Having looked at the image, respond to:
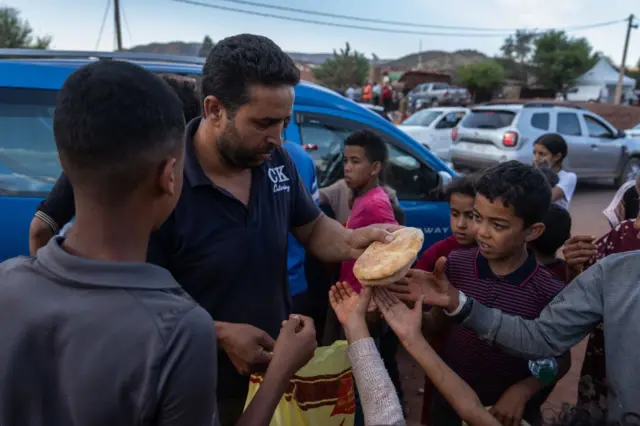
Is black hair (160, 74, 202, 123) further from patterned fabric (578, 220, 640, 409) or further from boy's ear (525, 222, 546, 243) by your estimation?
patterned fabric (578, 220, 640, 409)

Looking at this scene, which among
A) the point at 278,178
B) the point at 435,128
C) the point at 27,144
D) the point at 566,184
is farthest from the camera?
the point at 435,128

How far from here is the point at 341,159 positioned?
392 centimetres

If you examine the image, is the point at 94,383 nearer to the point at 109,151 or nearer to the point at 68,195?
the point at 109,151

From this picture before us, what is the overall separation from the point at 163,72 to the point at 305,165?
1.16 m

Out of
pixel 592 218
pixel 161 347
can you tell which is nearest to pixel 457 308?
pixel 161 347

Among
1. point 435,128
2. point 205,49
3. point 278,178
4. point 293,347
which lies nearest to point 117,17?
point 205,49

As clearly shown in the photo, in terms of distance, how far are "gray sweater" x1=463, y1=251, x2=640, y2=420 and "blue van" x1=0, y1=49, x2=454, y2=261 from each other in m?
2.09

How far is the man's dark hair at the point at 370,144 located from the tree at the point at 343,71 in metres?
35.9

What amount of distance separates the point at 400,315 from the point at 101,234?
107 cm

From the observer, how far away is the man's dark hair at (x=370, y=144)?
10.7 ft

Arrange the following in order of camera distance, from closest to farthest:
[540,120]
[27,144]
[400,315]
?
[400,315] < [27,144] < [540,120]

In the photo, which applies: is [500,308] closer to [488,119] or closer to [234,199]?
[234,199]

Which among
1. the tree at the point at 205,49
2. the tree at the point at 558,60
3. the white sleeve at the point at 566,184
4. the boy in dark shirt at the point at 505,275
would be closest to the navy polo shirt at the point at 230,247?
the tree at the point at 205,49

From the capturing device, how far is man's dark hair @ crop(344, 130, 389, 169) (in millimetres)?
3268
